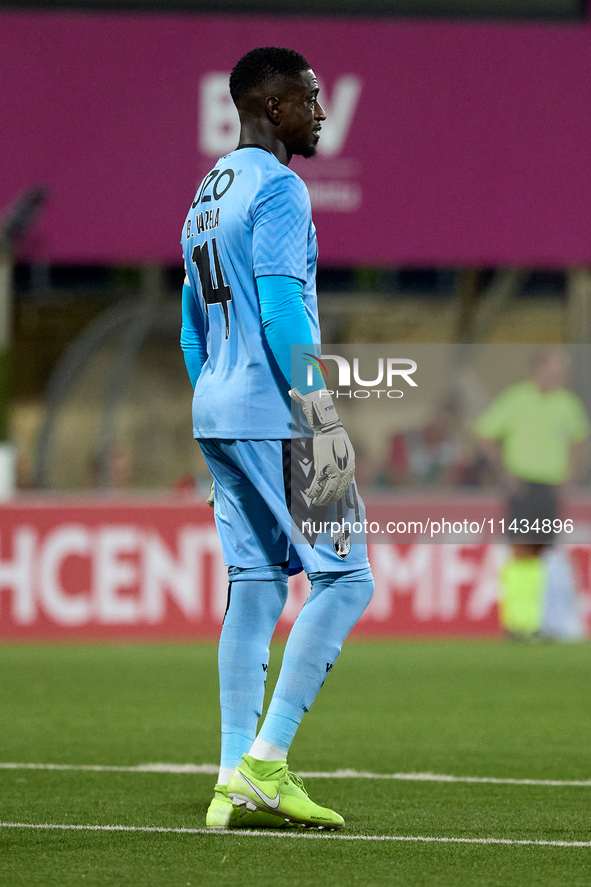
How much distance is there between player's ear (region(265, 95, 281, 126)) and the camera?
4.31 m

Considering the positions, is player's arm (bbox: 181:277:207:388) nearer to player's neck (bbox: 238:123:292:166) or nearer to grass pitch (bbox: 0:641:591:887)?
player's neck (bbox: 238:123:292:166)

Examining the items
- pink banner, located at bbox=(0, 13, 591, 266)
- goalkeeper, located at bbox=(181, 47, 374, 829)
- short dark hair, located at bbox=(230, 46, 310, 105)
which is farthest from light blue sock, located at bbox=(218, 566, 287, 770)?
pink banner, located at bbox=(0, 13, 591, 266)

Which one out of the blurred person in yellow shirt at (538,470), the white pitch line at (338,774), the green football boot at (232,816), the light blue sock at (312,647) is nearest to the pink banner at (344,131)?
the blurred person in yellow shirt at (538,470)

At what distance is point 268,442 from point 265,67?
104 centimetres

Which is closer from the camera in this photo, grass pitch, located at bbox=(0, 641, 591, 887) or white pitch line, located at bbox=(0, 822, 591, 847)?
grass pitch, located at bbox=(0, 641, 591, 887)

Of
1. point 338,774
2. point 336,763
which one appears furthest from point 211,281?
point 336,763

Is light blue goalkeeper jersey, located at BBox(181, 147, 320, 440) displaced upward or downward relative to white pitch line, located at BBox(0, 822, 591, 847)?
upward

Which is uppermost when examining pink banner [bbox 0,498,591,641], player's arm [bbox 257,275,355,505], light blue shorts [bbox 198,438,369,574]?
player's arm [bbox 257,275,355,505]

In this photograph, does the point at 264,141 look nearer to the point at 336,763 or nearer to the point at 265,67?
the point at 265,67

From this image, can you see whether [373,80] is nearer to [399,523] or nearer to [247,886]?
[399,523]

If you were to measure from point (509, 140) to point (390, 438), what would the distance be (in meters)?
2.87

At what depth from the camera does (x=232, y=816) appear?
416 cm

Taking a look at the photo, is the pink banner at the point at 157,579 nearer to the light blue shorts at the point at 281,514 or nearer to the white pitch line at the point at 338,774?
the white pitch line at the point at 338,774

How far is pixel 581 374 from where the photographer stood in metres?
14.3
